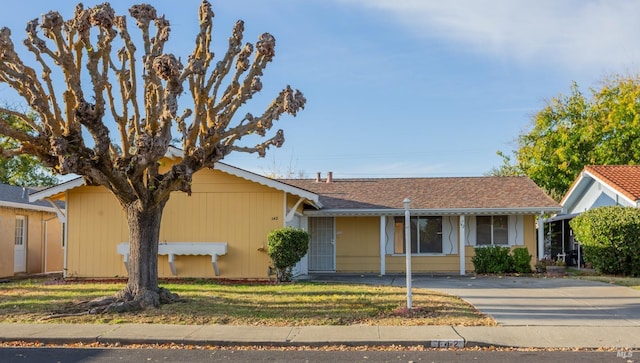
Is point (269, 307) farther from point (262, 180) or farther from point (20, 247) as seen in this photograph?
point (20, 247)

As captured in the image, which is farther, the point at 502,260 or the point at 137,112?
the point at 502,260

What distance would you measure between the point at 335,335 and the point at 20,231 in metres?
17.3

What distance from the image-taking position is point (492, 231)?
2323 cm

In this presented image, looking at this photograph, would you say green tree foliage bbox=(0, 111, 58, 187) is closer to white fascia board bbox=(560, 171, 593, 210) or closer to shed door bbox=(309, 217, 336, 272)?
shed door bbox=(309, 217, 336, 272)

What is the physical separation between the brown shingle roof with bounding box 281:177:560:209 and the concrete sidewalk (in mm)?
11639

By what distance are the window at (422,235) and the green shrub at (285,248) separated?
610 centimetres

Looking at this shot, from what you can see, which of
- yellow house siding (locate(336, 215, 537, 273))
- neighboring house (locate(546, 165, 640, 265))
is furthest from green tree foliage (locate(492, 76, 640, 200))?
yellow house siding (locate(336, 215, 537, 273))

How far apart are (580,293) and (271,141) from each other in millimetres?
8493

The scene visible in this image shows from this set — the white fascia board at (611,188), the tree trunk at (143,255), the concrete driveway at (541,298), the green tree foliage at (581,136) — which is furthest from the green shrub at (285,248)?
the green tree foliage at (581,136)

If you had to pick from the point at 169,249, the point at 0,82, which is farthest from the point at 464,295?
the point at 0,82

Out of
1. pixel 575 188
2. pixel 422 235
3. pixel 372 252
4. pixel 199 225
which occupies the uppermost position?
pixel 575 188

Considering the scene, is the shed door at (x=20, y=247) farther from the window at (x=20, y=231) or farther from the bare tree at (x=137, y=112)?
the bare tree at (x=137, y=112)

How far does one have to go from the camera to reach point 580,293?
51.2 feet

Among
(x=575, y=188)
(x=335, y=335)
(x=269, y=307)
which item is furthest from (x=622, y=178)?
(x=335, y=335)
